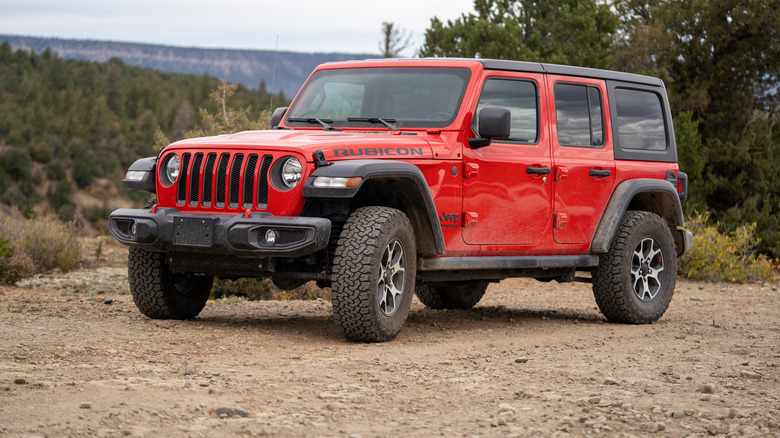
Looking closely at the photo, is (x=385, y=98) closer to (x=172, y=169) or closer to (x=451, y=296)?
(x=172, y=169)

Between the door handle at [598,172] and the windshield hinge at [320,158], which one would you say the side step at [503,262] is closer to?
the door handle at [598,172]

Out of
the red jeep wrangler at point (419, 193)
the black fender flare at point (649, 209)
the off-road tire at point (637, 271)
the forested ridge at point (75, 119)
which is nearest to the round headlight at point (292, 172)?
the red jeep wrangler at point (419, 193)

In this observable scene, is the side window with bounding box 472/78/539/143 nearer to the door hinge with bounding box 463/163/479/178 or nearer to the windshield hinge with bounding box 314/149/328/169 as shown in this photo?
the door hinge with bounding box 463/163/479/178

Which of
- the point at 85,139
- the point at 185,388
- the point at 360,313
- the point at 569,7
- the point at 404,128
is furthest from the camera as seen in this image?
the point at 85,139

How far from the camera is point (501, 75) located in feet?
24.8

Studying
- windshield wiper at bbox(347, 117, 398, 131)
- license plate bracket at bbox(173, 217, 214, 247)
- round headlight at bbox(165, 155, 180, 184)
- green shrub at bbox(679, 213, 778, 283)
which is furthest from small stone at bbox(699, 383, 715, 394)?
green shrub at bbox(679, 213, 778, 283)

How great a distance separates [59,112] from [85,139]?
3090 mm

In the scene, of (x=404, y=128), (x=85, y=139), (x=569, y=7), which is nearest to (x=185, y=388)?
(x=404, y=128)

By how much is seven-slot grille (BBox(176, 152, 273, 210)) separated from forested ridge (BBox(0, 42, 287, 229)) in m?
34.4

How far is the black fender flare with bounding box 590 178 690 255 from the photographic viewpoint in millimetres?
8195

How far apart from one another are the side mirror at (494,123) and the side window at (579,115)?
1139 millimetres

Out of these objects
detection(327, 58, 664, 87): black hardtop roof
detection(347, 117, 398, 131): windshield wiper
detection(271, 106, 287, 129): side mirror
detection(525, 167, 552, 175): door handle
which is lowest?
detection(525, 167, 552, 175): door handle

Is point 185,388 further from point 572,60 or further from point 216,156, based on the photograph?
point 572,60

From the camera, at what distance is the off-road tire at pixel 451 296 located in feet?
31.9
